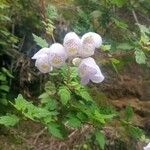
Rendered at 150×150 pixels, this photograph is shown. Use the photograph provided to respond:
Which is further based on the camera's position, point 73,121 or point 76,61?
point 73,121

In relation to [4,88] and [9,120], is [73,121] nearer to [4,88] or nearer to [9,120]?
[9,120]

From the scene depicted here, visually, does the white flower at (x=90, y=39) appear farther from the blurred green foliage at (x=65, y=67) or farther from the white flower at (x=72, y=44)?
the blurred green foliage at (x=65, y=67)

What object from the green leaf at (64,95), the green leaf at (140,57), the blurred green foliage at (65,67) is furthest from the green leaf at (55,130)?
the green leaf at (140,57)

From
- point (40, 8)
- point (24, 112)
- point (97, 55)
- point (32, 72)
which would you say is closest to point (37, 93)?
point (32, 72)

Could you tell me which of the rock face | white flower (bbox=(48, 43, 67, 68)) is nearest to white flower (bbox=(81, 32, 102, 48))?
white flower (bbox=(48, 43, 67, 68))

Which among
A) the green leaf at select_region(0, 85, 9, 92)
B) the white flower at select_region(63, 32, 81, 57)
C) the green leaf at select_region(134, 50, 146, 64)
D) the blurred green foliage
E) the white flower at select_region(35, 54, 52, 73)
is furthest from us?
the green leaf at select_region(0, 85, 9, 92)

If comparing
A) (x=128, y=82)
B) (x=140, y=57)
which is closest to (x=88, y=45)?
(x=140, y=57)

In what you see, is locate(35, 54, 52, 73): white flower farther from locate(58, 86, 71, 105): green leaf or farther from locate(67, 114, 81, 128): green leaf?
locate(67, 114, 81, 128): green leaf

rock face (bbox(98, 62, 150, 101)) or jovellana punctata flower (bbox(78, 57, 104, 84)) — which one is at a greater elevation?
jovellana punctata flower (bbox(78, 57, 104, 84))

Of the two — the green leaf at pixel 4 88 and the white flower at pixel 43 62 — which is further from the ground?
the white flower at pixel 43 62
